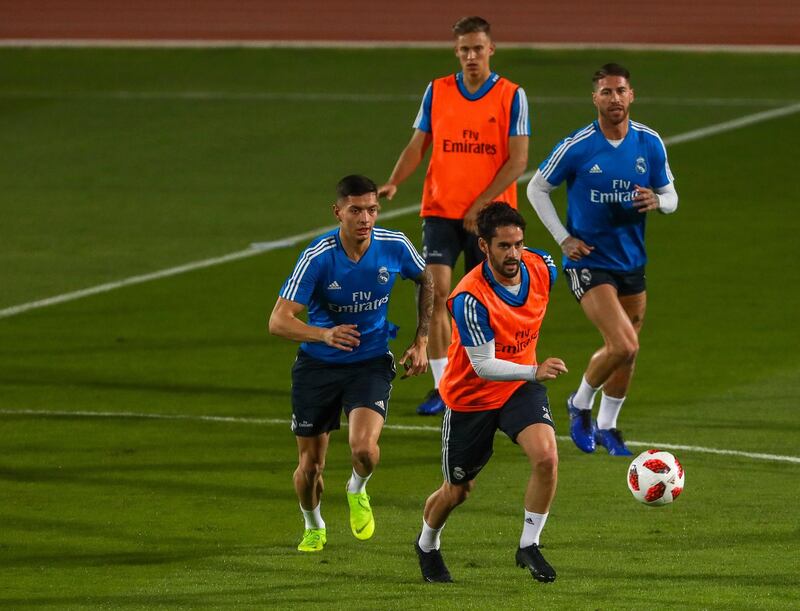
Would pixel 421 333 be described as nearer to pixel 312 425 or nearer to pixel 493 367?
pixel 312 425

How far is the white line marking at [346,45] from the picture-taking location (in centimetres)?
3600

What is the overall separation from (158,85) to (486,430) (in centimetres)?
2441

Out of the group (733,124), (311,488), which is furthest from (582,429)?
(733,124)

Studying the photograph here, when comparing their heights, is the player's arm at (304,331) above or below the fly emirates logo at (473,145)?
below

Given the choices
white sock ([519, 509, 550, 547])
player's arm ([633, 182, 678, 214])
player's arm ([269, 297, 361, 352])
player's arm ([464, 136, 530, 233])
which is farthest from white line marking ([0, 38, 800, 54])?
white sock ([519, 509, 550, 547])

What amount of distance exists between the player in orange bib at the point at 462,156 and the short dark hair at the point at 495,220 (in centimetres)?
411

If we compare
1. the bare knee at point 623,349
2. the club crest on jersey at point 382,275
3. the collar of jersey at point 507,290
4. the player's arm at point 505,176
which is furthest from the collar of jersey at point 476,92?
the collar of jersey at point 507,290

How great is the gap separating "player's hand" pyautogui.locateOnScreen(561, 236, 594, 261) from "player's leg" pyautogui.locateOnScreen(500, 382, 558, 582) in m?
2.64

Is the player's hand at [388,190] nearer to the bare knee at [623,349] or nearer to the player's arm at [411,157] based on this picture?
the player's arm at [411,157]

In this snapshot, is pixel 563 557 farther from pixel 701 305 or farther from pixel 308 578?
→ pixel 701 305

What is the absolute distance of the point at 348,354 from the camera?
1028 cm

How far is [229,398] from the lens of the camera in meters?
14.4

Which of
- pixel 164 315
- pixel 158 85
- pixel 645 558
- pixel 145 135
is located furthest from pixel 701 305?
pixel 158 85

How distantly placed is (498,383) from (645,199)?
271cm
